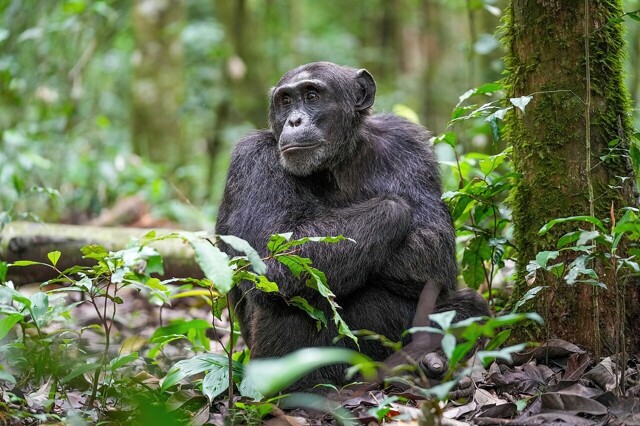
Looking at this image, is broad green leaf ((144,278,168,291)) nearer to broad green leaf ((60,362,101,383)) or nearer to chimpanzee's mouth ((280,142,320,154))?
broad green leaf ((60,362,101,383))

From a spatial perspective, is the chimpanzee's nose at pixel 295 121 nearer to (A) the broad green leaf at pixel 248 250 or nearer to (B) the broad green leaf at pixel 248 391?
(B) the broad green leaf at pixel 248 391

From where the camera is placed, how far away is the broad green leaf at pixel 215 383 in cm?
394

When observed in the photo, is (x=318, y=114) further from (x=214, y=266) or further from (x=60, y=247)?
(x=60, y=247)

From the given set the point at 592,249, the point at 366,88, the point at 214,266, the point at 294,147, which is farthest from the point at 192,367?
the point at 366,88

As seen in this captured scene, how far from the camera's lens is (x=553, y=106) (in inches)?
168

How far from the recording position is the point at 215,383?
158 inches

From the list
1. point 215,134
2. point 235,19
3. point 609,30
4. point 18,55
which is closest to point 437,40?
point 235,19

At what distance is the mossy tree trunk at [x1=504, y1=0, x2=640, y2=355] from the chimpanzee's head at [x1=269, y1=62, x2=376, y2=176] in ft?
4.18

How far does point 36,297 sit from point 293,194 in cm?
170

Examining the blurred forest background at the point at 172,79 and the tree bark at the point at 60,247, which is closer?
the tree bark at the point at 60,247

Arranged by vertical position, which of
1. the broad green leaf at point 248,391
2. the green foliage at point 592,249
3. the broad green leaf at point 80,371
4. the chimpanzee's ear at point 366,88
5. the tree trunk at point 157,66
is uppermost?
the tree trunk at point 157,66

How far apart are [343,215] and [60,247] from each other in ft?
11.5

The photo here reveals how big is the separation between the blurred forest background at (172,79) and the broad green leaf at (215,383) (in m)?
2.29

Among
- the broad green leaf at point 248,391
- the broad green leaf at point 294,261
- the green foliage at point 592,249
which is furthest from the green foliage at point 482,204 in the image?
the broad green leaf at point 248,391
